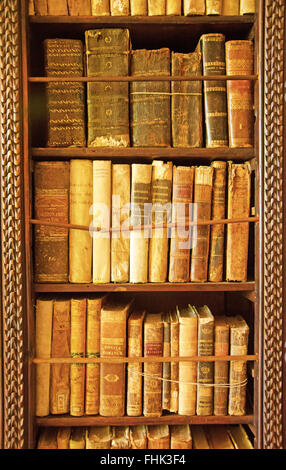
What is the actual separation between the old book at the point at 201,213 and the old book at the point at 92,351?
0.96 feet

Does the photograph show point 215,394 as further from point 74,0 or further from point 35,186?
point 74,0

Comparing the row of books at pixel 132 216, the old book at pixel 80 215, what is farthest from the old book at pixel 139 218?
the old book at pixel 80 215

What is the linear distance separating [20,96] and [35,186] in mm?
230

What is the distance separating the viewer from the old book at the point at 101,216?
3.06ft

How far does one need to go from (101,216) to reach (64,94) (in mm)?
340

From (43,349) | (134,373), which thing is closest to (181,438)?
(134,373)

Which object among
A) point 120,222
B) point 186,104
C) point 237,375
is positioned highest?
point 186,104

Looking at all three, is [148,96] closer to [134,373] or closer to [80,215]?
[80,215]

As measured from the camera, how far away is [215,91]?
926mm

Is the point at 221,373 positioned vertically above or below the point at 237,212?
below

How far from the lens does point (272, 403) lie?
35.4 inches

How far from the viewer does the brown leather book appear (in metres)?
0.92

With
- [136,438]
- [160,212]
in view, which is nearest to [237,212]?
[160,212]

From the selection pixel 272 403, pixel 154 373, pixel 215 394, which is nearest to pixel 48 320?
pixel 154 373
